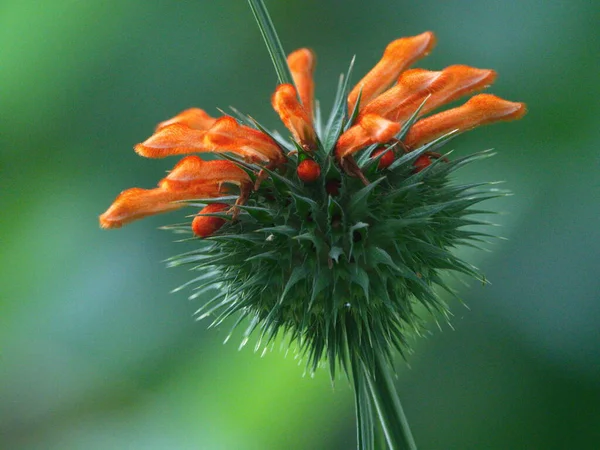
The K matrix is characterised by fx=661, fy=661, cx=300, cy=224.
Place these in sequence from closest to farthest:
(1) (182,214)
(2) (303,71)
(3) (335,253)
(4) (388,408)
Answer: (3) (335,253) < (4) (388,408) < (2) (303,71) < (1) (182,214)

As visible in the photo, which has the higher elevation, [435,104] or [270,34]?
[270,34]

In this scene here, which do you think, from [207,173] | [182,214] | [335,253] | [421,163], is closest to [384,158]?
[421,163]

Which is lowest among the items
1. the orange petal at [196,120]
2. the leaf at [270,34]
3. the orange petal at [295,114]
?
the orange petal at [295,114]

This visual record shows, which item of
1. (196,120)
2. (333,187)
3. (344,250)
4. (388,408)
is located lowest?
(388,408)

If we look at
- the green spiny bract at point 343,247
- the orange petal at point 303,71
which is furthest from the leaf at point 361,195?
the orange petal at point 303,71

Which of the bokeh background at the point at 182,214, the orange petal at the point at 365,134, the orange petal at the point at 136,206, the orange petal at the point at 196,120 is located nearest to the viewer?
the orange petal at the point at 365,134

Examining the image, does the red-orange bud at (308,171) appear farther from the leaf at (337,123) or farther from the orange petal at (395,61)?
the orange petal at (395,61)

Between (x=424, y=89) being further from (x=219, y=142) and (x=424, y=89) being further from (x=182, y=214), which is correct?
(x=182, y=214)
